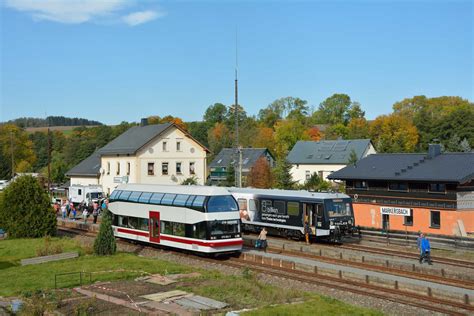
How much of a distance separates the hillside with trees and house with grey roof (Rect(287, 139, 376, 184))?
3.27 metres

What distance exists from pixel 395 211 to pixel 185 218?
1438cm

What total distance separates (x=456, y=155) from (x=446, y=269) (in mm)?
16227

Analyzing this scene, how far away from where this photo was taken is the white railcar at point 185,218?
2536 centimetres

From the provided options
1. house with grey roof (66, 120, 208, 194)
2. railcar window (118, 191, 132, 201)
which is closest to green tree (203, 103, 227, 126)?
house with grey roof (66, 120, 208, 194)

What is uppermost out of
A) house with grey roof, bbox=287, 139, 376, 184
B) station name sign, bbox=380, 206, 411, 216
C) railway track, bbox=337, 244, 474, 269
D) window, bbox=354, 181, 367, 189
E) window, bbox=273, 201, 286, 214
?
house with grey roof, bbox=287, 139, 376, 184

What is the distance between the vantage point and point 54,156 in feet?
393

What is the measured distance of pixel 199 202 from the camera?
2566 cm

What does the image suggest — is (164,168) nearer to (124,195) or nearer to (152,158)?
(152,158)

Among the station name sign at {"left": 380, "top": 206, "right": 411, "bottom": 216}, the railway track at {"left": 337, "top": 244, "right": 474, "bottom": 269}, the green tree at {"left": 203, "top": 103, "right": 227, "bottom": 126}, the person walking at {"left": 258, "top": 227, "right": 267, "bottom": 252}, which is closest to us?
the railway track at {"left": 337, "top": 244, "right": 474, "bottom": 269}

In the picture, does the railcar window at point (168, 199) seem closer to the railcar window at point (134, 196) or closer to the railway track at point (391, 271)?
the railcar window at point (134, 196)

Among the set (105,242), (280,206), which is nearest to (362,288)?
(280,206)

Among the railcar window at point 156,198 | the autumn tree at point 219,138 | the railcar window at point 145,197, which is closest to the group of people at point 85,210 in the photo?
the railcar window at point 145,197

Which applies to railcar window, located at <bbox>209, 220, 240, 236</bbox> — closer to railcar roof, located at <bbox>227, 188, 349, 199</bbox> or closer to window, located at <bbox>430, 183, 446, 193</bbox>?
railcar roof, located at <bbox>227, 188, 349, 199</bbox>

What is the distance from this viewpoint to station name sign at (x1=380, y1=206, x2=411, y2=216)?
32331 mm
